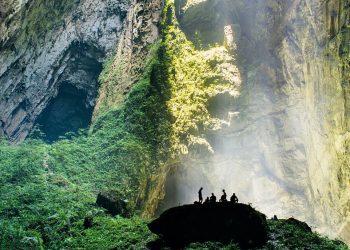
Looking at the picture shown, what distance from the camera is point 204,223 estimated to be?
12219 mm

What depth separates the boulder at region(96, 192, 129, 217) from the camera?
1628 centimetres

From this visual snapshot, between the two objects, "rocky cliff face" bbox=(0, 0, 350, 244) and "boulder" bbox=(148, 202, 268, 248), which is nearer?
"boulder" bbox=(148, 202, 268, 248)

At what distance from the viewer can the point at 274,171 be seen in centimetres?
2423

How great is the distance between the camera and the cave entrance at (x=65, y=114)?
1085 inches

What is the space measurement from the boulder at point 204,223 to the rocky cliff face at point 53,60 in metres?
16.5

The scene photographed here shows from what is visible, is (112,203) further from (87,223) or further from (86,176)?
(86,176)

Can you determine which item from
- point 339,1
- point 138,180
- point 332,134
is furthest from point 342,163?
point 138,180

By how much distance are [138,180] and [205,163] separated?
21.2ft

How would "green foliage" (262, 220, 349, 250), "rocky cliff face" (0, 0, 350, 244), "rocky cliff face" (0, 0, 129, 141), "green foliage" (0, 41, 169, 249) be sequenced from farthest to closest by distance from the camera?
"rocky cliff face" (0, 0, 129, 141), "rocky cliff face" (0, 0, 350, 244), "green foliage" (0, 41, 169, 249), "green foliage" (262, 220, 349, 250)

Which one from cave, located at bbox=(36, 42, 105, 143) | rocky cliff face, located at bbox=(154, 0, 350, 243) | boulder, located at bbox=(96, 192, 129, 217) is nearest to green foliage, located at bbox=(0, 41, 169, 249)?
boulder, located at bbox=(96, 192, 129, 217)

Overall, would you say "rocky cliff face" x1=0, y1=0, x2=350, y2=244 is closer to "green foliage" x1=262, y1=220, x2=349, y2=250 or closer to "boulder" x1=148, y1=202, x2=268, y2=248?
"green foliage" x1=262, y1=220, x2=349, y2=250

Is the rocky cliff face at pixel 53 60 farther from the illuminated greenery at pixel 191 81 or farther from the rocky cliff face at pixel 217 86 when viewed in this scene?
the illuminated greenery at pixel 191 81

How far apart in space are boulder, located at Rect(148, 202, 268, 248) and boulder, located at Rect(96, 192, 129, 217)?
4.40 meters

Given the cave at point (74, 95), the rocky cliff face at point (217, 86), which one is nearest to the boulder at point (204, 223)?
the rocky cliff face at point (217, 86)
